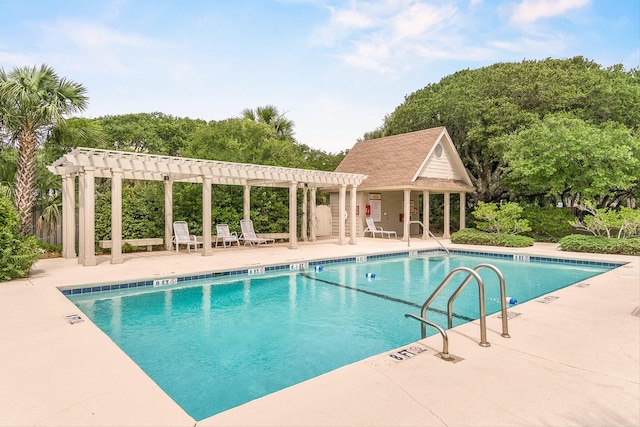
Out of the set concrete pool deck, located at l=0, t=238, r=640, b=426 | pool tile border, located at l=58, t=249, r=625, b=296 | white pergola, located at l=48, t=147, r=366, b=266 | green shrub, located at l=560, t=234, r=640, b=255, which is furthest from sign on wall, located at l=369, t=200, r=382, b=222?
concrete pool deck, located at l=0, t=238, r=640, b=426

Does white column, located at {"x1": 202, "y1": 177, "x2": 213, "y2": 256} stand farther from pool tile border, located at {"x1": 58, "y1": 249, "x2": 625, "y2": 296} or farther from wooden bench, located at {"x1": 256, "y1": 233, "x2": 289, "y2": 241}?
wooden bench, located at {"x1": 256, "y1": 233, "x2": 289, "y2": 241}

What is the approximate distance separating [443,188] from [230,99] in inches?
603

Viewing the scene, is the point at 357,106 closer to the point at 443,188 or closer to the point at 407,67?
the point at 407,67

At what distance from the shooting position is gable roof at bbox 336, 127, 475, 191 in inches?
695

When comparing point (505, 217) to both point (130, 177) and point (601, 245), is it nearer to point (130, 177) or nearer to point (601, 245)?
point (601, 245)

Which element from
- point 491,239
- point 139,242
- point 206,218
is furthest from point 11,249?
point 491,239

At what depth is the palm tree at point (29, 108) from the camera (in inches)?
439

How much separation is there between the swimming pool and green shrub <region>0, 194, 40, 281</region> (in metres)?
1.48

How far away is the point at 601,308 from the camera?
5746 millimetres

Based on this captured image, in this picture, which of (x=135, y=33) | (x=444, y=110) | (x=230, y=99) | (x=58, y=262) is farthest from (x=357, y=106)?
(x=58, y=262)

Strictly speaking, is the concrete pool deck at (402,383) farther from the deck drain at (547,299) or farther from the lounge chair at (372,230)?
the lounge chair at (372,230)

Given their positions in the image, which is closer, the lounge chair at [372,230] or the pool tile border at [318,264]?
the pool tile border at [318,264]

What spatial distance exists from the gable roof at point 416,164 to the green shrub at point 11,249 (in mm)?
13271

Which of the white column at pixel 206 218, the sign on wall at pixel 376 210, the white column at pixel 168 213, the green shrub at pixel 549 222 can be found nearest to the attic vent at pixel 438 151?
the sign on wall at pixel 376 210
